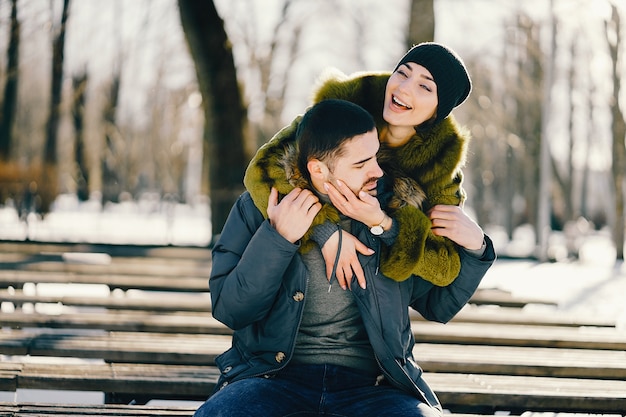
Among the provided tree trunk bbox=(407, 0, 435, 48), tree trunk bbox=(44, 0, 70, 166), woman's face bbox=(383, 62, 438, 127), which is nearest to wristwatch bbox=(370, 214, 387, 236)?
woman's face bbox=(383, 62, 438, 127)

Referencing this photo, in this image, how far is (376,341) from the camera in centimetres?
279

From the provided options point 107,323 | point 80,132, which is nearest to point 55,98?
point 80,132

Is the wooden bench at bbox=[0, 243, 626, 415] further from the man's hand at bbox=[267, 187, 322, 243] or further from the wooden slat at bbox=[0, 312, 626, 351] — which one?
the man's hand at bbox=[267, 187, 322, 243]

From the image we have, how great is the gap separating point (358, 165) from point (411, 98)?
1.47 feet

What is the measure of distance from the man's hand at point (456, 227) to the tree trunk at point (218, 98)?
8.08 metres

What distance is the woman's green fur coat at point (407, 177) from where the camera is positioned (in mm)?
2859

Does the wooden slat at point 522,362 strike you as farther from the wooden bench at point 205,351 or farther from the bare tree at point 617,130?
the bare tree at point 617,130

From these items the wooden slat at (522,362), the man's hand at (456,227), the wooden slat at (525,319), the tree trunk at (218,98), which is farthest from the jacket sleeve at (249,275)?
the tree trunk at (218,98)

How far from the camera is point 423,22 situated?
36.6 ft

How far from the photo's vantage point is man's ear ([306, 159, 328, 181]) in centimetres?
281

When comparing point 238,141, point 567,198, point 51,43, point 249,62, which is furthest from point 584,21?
point 238,141

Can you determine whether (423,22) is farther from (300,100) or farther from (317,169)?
(300,100)

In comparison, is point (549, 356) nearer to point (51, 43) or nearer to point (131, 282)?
point (131, 282)

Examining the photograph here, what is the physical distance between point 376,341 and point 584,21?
85.1 feet
